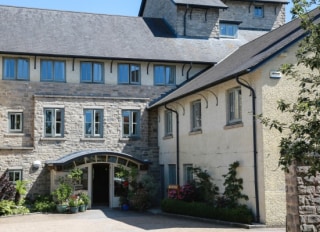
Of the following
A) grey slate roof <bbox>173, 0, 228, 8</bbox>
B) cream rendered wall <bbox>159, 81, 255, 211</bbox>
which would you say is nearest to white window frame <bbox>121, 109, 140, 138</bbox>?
cream rendered wall <bbox>159, 81, 255, 211</bbox>

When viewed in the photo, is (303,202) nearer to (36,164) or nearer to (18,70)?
(36,164)

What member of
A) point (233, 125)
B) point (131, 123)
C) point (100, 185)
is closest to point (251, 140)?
point (233, 125)

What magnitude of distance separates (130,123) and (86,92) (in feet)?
8.87

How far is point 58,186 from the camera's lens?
23.3m

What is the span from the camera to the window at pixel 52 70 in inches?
983

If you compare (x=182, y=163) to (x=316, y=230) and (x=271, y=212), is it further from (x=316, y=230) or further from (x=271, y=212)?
(x=316, y=230)

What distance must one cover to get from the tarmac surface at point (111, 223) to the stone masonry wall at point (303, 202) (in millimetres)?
4390

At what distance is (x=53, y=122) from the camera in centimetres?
2486

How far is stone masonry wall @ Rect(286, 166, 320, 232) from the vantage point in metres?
11.0

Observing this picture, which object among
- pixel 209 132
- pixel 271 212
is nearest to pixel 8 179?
pixel 209 132

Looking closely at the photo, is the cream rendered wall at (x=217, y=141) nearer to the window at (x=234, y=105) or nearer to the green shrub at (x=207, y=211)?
the window at (x=234, y=105)

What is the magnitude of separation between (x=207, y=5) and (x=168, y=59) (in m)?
5.28

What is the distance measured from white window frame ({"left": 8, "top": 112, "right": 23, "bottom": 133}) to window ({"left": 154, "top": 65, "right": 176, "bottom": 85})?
6.92m

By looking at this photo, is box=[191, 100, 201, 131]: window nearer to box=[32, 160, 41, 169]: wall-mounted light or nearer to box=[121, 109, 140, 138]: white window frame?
box=[121, 109, 140, 138]: white window frame
